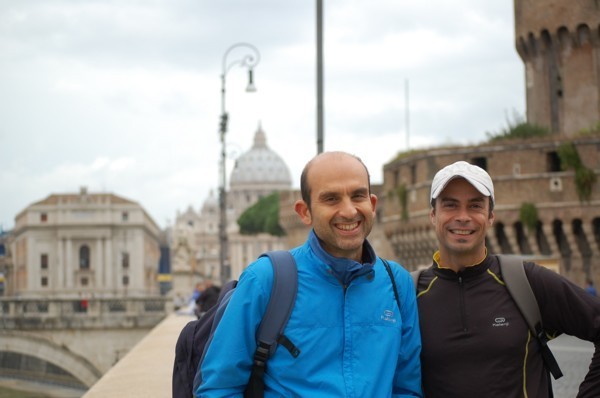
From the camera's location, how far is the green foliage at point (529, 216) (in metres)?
29.2

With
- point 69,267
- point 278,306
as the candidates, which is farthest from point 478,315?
point 69,267

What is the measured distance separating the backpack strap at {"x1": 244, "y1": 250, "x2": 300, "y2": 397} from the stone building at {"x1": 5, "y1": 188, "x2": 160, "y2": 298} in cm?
9610

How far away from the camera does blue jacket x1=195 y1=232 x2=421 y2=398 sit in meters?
3.55

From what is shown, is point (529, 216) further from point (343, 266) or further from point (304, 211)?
point (343, 266)

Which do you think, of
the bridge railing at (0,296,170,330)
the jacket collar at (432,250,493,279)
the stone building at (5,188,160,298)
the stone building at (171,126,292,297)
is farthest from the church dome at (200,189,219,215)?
the jacket collar at (432,250,493,279)

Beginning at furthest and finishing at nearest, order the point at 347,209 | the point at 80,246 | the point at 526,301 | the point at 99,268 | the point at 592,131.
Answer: the point at 80,246 → the point at 99,268 → the point at 592,131 → the point at 526,301 → the point at 347,209

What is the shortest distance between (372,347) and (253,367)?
15.2 inches

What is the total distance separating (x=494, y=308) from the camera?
13.1ft

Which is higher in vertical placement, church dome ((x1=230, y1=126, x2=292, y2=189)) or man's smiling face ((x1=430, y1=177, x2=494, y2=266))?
church dome ((x1=230, y1=126, x2=292, y2=189))

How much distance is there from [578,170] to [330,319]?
26.1 metres

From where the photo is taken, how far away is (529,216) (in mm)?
29141

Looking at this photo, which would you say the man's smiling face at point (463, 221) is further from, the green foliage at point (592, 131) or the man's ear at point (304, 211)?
the green foliage at point (592, 131)

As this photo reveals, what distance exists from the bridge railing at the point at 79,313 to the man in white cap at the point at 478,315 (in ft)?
104

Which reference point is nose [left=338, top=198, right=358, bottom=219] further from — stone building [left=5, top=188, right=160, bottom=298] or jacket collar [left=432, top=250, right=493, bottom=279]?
stone building [left=5, top=188, right=160, bottom=298]
